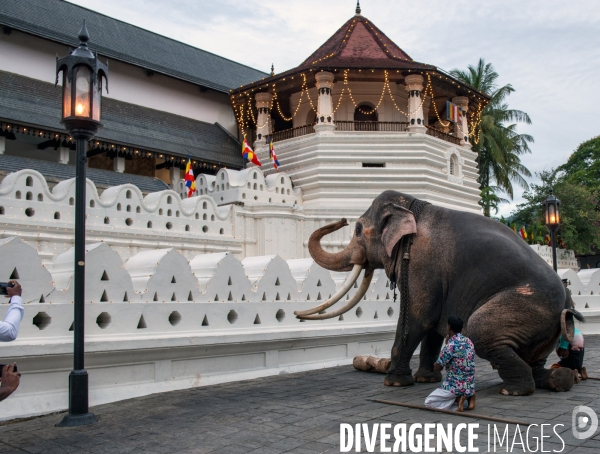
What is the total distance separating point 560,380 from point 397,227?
2275 millimetres

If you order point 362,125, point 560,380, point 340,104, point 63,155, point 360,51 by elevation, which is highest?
point 360,51

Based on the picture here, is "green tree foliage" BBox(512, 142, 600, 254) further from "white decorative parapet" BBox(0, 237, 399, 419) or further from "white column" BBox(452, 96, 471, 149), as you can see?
"white decorative parapet" BBox(0, 237, 399, 419)

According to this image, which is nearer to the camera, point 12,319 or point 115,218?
point 12,319

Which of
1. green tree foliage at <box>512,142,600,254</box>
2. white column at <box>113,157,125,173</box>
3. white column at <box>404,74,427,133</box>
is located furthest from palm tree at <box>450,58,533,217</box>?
white column at <box>113,157,125,173</box>

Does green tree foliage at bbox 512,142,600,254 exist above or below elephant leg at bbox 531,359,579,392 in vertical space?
above

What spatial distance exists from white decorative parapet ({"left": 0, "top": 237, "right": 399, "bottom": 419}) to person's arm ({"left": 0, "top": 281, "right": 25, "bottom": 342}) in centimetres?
135

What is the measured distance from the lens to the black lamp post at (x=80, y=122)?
5.57 metres

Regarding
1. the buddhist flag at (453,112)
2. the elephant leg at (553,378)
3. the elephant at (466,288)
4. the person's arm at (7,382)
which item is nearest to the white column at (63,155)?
the elephant at (466,288)

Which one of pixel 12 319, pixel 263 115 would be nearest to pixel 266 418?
pixel 12 319

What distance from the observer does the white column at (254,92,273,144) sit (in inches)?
958

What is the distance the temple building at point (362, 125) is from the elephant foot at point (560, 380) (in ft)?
44.3

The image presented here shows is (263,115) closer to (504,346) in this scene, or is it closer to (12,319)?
(504,346)

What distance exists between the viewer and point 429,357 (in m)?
7.18

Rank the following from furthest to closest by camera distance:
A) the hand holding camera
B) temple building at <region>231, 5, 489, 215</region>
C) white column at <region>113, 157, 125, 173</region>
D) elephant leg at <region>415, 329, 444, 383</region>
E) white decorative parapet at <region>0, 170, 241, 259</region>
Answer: temple building at <region>231, 5, 489, 215</region>, white column at <region>113, 157, 125, 173</region>, white decorative parapet at <region>0, 170, 241, 259</region>, elephant leg at <region>415, 329, 444, 383</region>, the hand holding camera
